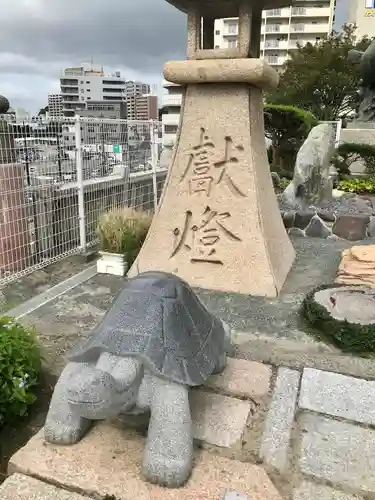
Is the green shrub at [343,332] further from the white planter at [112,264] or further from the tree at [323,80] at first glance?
the tree at [323,80]

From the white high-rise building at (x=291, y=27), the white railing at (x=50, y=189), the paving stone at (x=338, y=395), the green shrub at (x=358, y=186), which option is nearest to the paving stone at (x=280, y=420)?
the paving stone at (x=338, y=395)

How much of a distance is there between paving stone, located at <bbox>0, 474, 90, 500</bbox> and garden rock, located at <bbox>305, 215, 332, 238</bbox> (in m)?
4.89

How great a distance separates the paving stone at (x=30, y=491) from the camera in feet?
6.06

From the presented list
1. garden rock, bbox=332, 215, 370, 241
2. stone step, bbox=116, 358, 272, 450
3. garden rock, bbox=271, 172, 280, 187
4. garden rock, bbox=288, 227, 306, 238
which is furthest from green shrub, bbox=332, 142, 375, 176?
stone step, bbox=116, 358, 272, 450

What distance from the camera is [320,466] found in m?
2.06

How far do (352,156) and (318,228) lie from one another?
4396mm

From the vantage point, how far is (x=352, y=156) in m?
9.50

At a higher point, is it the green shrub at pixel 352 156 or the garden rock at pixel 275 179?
the green shrub at pixel 352 156

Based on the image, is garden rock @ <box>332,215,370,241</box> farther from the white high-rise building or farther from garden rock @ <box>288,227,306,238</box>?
the white high-rise building

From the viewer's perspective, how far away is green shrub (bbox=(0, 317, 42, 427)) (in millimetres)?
2264

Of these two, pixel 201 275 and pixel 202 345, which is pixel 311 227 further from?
pixel 202 345

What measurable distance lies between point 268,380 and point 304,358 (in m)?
0.41

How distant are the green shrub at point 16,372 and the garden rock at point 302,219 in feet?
14.4

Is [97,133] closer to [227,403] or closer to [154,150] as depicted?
[154,150]
